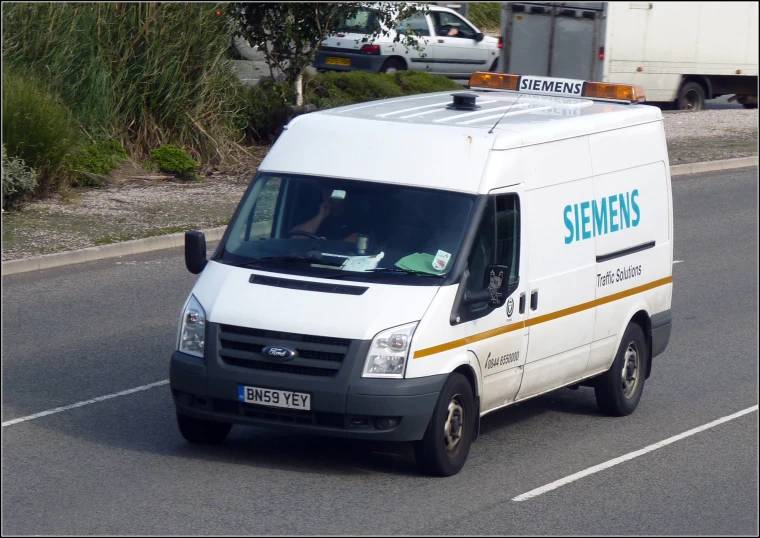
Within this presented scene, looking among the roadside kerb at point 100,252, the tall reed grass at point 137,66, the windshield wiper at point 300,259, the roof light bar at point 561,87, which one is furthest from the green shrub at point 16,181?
the windshield wiper at point 300,259

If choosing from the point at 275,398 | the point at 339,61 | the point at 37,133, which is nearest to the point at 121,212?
the point at 37,133

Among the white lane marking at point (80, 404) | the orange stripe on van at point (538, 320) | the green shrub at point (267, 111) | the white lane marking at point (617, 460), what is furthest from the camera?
the green shrub at point (267, 111)

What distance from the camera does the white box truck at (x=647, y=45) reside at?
86.4 feet

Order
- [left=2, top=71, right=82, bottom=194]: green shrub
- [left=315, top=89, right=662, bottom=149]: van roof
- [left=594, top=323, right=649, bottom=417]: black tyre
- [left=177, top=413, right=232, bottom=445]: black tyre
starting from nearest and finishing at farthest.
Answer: [left=177, top=413, right=232, bottom=445]: black tyre → [left=315, top=89, right=662, bottom=149]: van roof → [left=594, top=323, right=649, bottom=417]: black tyre → [left=2, top=71, right=82, bottom=194]: green shrub

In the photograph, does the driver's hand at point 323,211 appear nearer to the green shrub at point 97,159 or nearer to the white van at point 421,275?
the white van at point 421,275

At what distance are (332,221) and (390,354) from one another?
1234mm

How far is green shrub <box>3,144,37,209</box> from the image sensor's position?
50.8 ft

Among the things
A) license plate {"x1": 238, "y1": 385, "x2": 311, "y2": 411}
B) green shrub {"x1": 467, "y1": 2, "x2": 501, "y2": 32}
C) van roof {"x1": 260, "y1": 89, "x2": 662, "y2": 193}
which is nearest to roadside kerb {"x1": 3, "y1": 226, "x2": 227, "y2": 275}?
van roof {"x1": 260, "y1": 89, "x2": 662, "y2": 193}

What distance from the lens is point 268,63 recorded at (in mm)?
21906

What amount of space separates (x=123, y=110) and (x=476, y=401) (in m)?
13.2

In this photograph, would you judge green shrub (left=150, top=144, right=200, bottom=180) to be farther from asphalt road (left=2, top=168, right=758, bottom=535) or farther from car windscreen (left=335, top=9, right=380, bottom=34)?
asphalt road (left=2, top=168, right=758, bottom=535)

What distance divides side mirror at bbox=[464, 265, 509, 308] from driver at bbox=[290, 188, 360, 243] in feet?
2.94

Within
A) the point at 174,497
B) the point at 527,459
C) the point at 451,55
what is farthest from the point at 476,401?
the point at 451,55

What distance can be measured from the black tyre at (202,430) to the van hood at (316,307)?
2.82 ft
